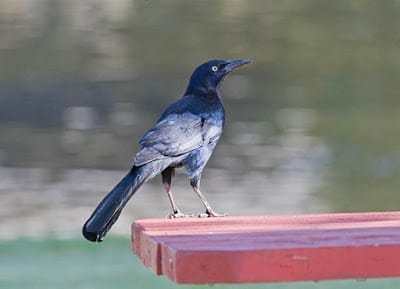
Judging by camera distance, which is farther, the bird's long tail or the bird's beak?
the bird's beak

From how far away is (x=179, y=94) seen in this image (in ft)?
18.3

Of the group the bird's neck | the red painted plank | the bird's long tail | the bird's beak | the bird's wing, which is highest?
the red painted plank

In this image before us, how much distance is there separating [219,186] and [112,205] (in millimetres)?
2489

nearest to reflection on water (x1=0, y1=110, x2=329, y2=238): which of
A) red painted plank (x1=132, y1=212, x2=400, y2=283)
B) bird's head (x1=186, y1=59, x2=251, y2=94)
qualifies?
bird's head (x1=186, y1=59, x2=251, y2=94)

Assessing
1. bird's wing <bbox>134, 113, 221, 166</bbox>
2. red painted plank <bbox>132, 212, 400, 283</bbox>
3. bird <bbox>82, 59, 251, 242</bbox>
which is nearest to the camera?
red painted plank <bbox>132, 212, 400, 283</bbox>

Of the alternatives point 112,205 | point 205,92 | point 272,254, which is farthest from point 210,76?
point 272,254

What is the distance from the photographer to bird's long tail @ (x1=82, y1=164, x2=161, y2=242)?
3.05 metres

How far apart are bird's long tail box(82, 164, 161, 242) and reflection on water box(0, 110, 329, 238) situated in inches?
79.3

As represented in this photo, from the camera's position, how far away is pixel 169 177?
3846mm

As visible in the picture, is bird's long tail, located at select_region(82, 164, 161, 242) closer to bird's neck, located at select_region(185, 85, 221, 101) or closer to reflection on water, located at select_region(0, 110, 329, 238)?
bird's neck, located at select_region(185, 85, 221, 101)

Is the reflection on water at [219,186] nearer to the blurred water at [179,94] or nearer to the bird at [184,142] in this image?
the blurred water at [179,94]

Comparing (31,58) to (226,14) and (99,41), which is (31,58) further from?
(226,14)

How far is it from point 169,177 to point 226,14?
1.92 meters

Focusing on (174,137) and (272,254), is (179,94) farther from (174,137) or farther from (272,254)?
(272,254)
